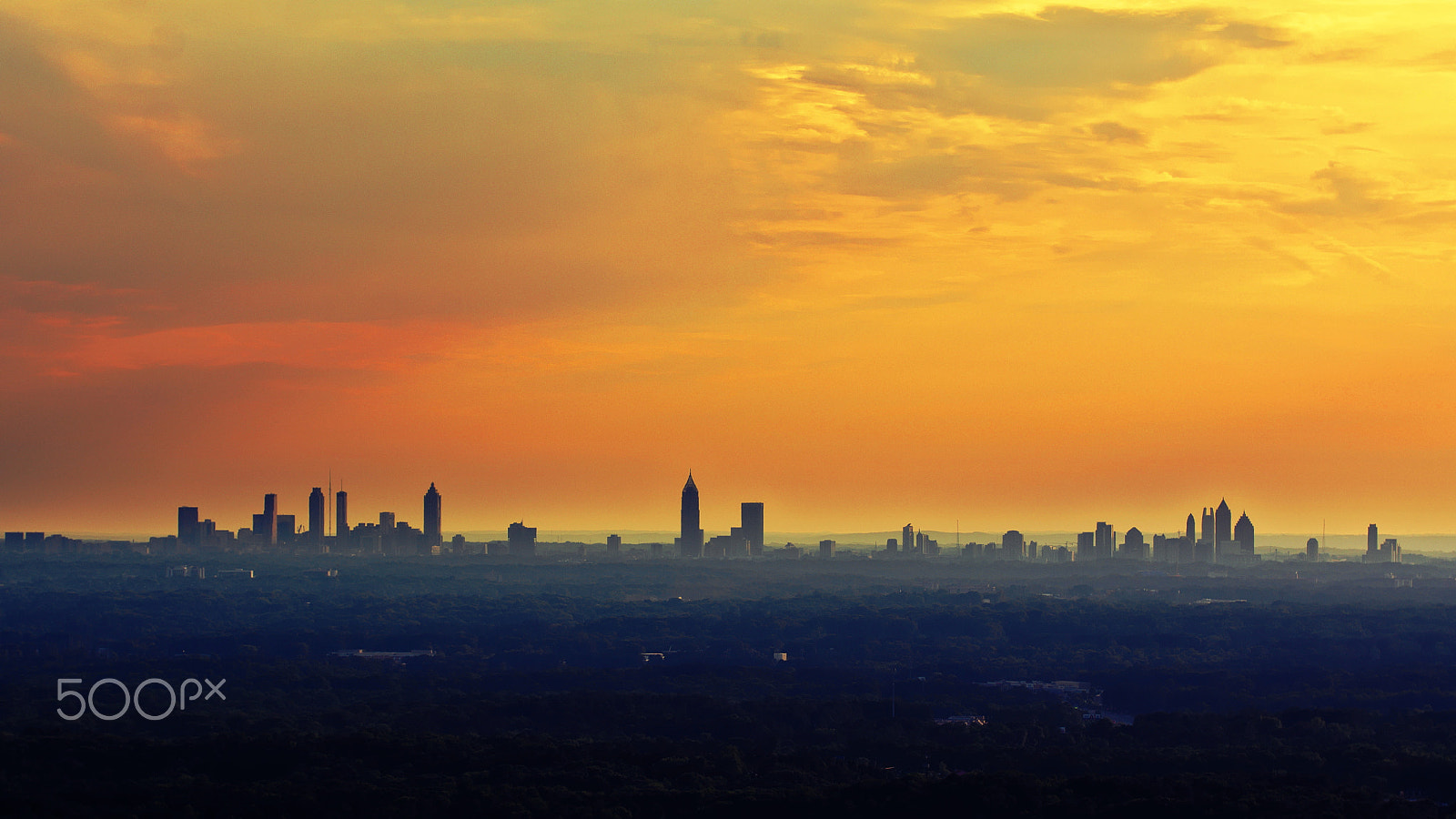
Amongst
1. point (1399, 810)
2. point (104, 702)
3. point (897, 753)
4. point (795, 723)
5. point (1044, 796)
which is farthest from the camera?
point (104, 702)

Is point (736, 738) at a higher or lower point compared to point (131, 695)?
lower

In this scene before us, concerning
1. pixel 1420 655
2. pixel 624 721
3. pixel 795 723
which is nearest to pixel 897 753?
pixel 795 723

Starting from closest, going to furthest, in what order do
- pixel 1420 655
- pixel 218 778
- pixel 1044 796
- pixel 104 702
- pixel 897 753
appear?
pixel 1044 796, pixel 218 778, pixel 897 753, pixel 104 702, pixel 1420 655

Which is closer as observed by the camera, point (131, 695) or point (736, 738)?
point (736, 738)

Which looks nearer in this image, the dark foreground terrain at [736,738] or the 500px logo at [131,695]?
the dark foreground terrain at [736,738]

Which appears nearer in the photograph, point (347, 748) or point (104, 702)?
point (347, 748)

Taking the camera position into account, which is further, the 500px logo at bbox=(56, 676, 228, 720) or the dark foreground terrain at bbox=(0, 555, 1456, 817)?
the 500px logo at bbox=(56, 676, 228, 720)

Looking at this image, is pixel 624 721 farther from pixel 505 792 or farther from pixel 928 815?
pixel 928 815
